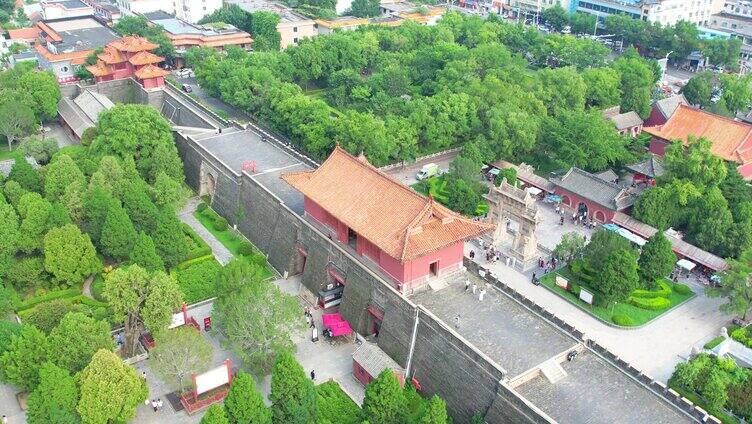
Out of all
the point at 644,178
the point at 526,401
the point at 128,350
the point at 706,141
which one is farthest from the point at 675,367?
the point at 128,350

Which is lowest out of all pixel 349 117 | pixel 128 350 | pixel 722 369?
pixel 128 350

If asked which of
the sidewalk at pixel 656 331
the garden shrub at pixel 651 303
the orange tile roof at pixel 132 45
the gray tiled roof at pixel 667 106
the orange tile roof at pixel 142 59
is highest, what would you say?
the orange tile roof at pixel 132 45

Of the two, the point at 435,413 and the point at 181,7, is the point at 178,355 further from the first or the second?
the point at 181,7

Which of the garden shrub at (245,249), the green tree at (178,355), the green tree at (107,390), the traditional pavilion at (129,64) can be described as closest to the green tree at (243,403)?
the green tree at (178,355)

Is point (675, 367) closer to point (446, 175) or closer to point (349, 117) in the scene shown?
point (446, 175)

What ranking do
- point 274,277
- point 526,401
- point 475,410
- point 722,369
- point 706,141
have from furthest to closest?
1. point 706,141
2. point 274,277
3. point 722,369
4. point 475,410
5. point 526,401

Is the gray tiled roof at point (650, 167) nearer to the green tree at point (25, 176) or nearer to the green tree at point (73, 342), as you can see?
the green tree at point (73, 342)
